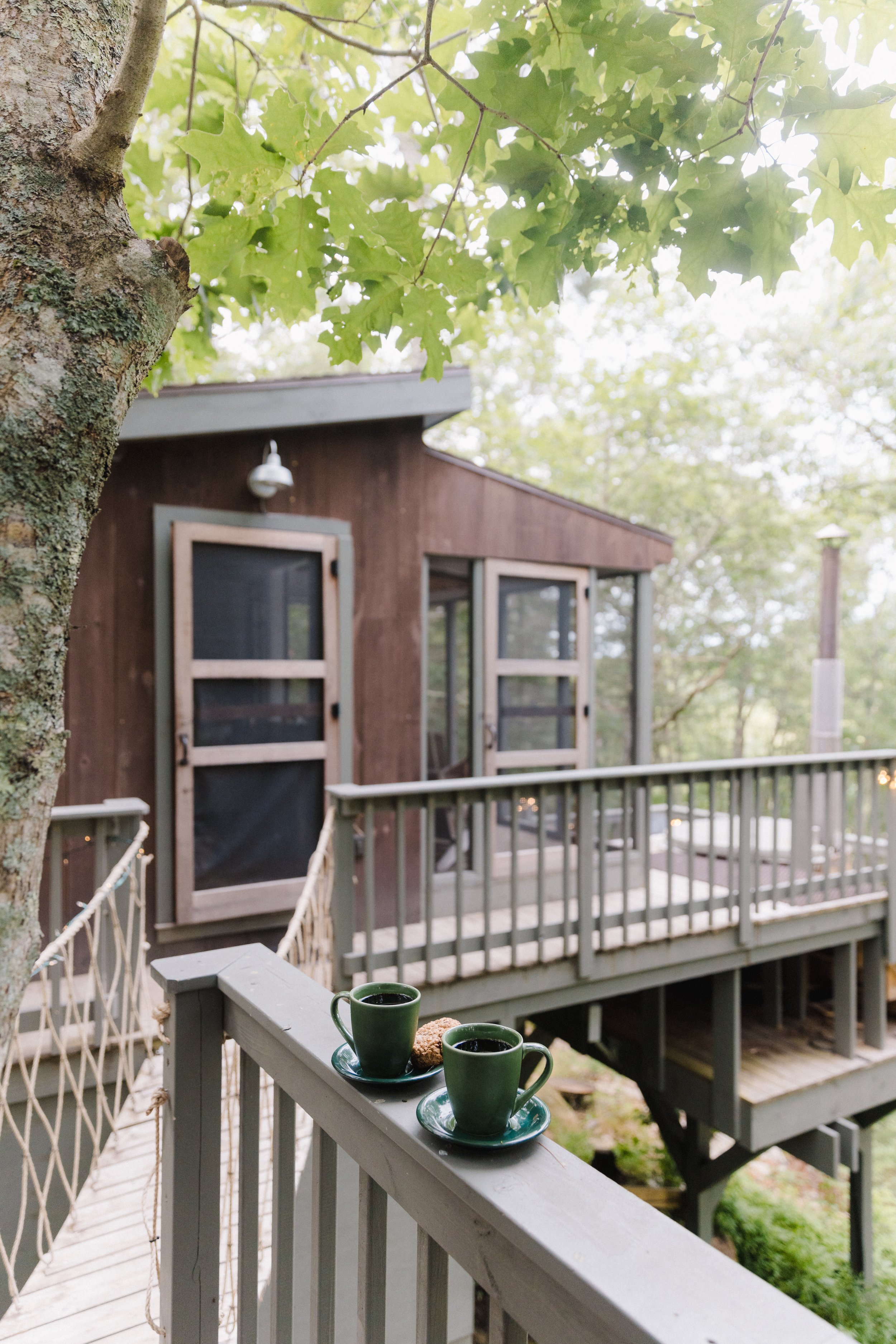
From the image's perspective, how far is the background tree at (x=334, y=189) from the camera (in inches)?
35.2

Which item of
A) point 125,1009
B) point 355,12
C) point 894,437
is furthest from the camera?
point 894,437

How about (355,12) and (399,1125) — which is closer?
(399,1125)

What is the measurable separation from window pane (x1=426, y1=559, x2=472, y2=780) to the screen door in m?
0.99

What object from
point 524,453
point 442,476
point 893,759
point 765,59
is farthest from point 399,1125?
point 524,453

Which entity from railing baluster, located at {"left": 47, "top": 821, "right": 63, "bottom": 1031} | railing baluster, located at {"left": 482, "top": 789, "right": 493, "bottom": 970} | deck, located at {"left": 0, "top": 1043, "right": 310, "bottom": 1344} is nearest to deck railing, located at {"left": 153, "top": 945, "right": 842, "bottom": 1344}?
deck, located at {"left": 0, "top": 1043, "right": 310, "bottom": 1344}

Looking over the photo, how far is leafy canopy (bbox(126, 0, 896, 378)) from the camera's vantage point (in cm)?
142

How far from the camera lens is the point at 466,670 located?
534cm

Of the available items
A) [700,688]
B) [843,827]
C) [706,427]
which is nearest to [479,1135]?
[843,827]

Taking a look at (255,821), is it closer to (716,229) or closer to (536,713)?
(536,713)

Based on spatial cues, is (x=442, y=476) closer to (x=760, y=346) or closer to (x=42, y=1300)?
(x=42, y=1300)

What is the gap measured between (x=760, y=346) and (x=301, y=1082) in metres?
16.5

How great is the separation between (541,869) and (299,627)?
1.83 metres

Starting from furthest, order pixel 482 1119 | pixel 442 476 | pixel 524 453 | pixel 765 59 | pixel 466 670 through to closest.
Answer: pixel 524 453
pixel 466 670
pixel 442 476
pixel 765 59
pixel 482 1119

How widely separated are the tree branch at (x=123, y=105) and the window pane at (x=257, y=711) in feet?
10.7
